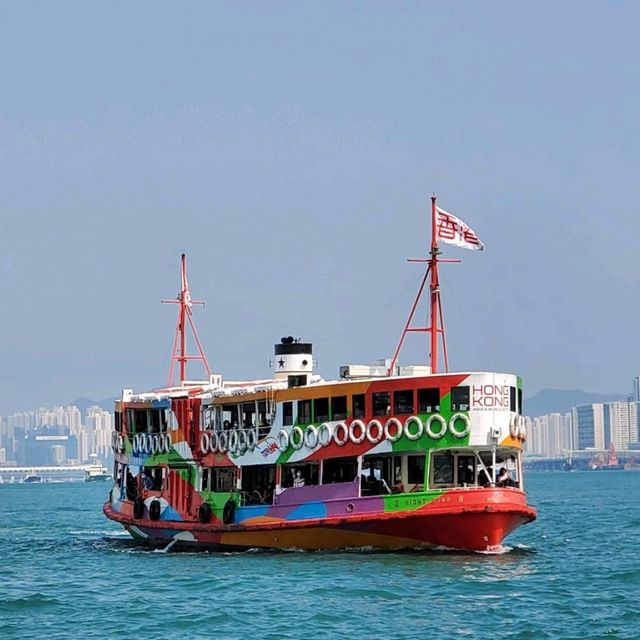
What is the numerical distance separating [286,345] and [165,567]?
926cm

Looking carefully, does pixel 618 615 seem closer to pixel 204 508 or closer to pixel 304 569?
pixel 304 569

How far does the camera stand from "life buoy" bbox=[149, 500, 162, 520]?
1778 inches

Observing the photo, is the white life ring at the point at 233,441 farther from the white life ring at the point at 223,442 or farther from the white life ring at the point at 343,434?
the white life ring at the point at 343,434

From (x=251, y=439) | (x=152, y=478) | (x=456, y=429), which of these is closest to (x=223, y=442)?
(x=251, y=439)

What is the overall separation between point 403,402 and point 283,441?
14.2ft

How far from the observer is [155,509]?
45250mm

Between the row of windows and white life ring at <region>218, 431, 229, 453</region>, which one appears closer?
the row of windows

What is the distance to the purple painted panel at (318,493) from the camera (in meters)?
38.8

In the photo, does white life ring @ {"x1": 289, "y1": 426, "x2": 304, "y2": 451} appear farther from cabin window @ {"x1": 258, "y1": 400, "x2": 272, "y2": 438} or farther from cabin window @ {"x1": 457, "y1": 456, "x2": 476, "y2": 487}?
cabin window @ {"x1": 457, "y1": 456, "x2": 476, "y2": 487}

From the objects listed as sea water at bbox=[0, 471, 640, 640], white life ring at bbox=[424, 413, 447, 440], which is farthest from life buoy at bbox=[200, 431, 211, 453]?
white life ring at bbox=[424, 413, 447, 440]

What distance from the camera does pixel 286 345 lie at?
45.1 m

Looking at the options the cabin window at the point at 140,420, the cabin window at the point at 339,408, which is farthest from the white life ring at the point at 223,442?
the cabin window at the point at 140,420

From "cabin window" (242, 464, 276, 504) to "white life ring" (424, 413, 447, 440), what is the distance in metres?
5.76

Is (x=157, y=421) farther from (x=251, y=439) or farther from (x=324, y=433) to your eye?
(x=324, y=433)
